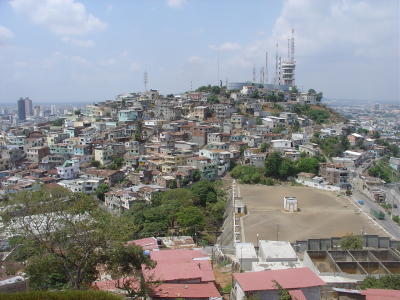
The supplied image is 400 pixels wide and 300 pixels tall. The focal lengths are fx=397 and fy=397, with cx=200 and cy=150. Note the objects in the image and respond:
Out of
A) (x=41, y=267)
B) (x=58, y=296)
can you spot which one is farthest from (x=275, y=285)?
(x=41, y=267)

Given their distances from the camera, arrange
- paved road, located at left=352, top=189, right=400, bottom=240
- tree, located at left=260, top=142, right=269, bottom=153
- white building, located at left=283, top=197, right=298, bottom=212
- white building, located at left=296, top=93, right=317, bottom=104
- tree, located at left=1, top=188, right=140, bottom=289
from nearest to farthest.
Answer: tree, located at left=1, top=188, right=140, bottom=289
paved road, located at left=352, top=189, right=400, bottom=240
white building, located at left=283, top=197, right=298, bottom=212
tree, located at left=260, top=142, right=269, bottom=153
white building, located at left=296, top=93, right=317, bottom=104

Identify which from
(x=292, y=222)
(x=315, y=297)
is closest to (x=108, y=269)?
(x=315, y=297)

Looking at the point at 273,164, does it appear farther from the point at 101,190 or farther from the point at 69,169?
the point at 69,169

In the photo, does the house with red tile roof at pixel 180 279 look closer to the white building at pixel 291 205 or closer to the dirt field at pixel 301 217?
the dirt field at pixel 301 217

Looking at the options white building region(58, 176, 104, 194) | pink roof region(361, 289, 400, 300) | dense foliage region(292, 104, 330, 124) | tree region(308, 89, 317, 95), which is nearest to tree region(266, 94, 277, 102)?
dense foliage region(292, 104, 330, 124)

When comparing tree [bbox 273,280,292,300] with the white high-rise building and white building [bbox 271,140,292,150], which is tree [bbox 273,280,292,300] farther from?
the white high-rise building
